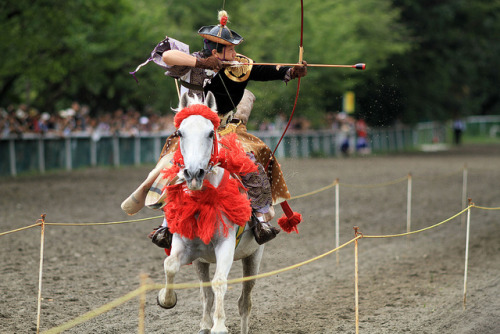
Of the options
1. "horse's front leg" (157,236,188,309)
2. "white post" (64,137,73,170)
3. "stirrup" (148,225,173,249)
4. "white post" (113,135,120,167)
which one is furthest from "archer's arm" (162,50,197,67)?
"white post" (113,135,120,167)

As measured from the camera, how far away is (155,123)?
3128cm

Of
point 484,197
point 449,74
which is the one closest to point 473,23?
point 449,74

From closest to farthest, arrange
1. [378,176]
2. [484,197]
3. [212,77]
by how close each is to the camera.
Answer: [212,77], [484,197], [378,176]

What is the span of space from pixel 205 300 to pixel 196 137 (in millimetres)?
1954

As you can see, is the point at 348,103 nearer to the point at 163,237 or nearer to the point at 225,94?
the point at 225,94

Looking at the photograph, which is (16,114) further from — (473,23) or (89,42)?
(473,23)

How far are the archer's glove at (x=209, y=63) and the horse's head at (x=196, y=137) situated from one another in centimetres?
48

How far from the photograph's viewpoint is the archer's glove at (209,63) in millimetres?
6887

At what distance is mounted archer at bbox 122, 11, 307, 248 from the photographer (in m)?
6.85

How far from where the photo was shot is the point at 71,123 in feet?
87.4

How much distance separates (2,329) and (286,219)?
A: 314cm

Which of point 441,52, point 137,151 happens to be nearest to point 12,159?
point 137,151

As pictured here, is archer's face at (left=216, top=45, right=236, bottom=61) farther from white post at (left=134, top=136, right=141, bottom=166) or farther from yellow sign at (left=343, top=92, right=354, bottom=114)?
yellow sign at (left=343, top=92, right=354, bottom=114)

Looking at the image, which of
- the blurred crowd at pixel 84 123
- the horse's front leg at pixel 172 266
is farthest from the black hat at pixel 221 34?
the blurred crowd at pixel 84 123
